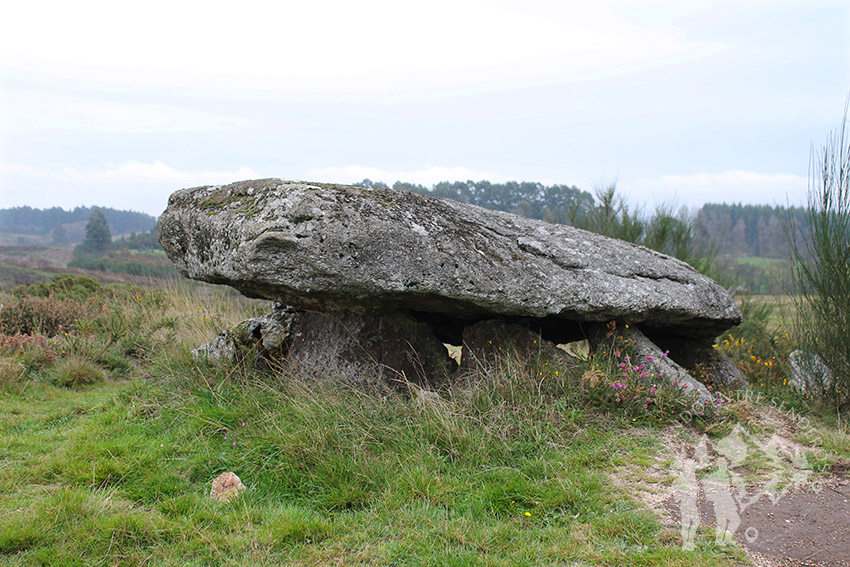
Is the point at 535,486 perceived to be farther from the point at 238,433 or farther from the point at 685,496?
the point at 238,433

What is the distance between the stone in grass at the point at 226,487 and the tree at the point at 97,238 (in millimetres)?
26456

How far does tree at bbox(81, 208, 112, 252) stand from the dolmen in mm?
24615

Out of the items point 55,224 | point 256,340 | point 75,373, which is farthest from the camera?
point 55,224

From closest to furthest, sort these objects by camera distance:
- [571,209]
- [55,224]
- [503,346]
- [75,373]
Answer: [503,346], [75,373], [571,209], [55,224]

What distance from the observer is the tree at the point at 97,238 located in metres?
27.7

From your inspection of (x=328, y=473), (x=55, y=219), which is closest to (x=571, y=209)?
(x=328, y=473)

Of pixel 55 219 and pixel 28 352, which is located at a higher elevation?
pixel 55 219

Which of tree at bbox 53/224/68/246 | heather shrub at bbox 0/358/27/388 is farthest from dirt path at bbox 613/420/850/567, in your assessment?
tree at bbox 53/224/68/246

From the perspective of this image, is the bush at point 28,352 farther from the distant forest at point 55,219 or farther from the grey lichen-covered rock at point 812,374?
the distant forest at point 55,219

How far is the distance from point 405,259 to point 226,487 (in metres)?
2.13

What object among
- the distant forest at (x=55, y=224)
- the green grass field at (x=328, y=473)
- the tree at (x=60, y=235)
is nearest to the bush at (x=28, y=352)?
the green grass field at (x=328, y=473)

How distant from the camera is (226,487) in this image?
4109mm

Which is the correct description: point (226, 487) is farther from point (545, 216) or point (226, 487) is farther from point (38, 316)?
point (545, 216)

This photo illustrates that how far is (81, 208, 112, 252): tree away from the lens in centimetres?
2767
